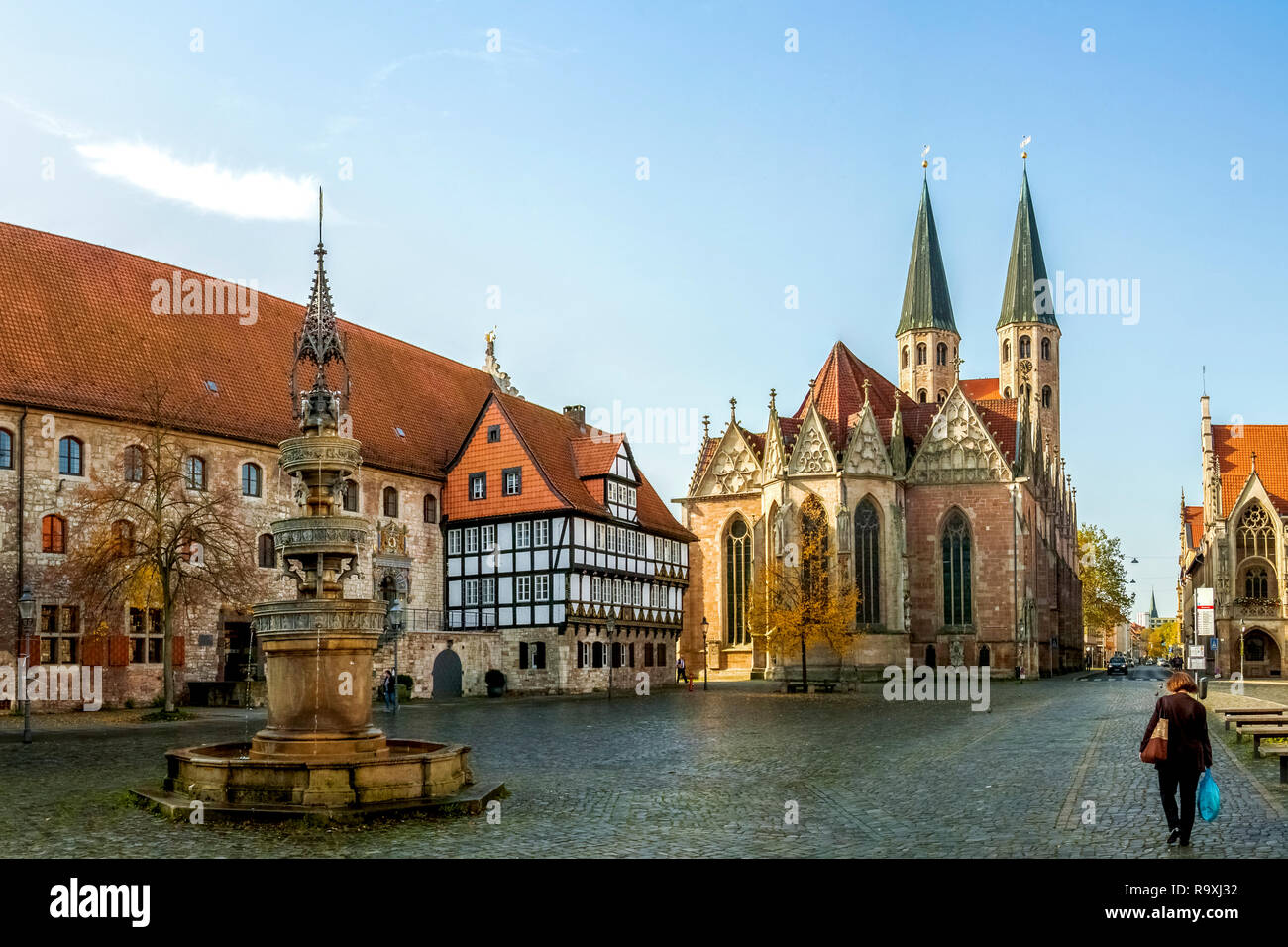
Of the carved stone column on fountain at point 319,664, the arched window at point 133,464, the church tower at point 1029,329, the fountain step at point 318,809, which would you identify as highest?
the church tower at point 1029,329

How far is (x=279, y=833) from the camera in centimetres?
1227

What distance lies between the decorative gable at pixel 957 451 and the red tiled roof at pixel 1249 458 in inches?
788

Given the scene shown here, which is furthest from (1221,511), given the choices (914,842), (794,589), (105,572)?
(914,842)

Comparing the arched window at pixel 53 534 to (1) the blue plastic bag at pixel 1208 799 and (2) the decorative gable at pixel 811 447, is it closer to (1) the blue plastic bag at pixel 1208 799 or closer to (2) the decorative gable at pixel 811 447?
(1) the blue plastic bag at pixel 1208 799

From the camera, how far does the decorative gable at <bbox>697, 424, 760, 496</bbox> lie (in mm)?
66625

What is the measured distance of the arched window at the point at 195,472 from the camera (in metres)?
38.5

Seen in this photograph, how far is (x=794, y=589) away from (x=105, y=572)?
2629 cm

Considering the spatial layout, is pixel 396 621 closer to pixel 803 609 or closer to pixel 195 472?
pixel 195 472

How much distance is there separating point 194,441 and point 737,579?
33500 mm

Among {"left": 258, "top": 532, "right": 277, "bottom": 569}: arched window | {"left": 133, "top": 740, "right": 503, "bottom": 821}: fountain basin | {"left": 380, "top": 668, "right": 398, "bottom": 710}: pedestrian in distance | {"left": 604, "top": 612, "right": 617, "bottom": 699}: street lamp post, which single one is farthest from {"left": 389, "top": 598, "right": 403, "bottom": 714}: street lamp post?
{"left": 133, "top": 740, "right": 503, "bottom": 821}: fountain basin

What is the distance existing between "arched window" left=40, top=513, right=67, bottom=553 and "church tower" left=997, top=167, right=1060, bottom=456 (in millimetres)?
63904

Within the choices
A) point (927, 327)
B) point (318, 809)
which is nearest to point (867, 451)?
point (927, 327)

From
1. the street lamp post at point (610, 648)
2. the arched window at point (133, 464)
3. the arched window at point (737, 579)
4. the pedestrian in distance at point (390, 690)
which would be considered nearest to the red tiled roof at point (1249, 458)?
the arched window at point (737, 579)

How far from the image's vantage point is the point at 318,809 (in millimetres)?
12766
